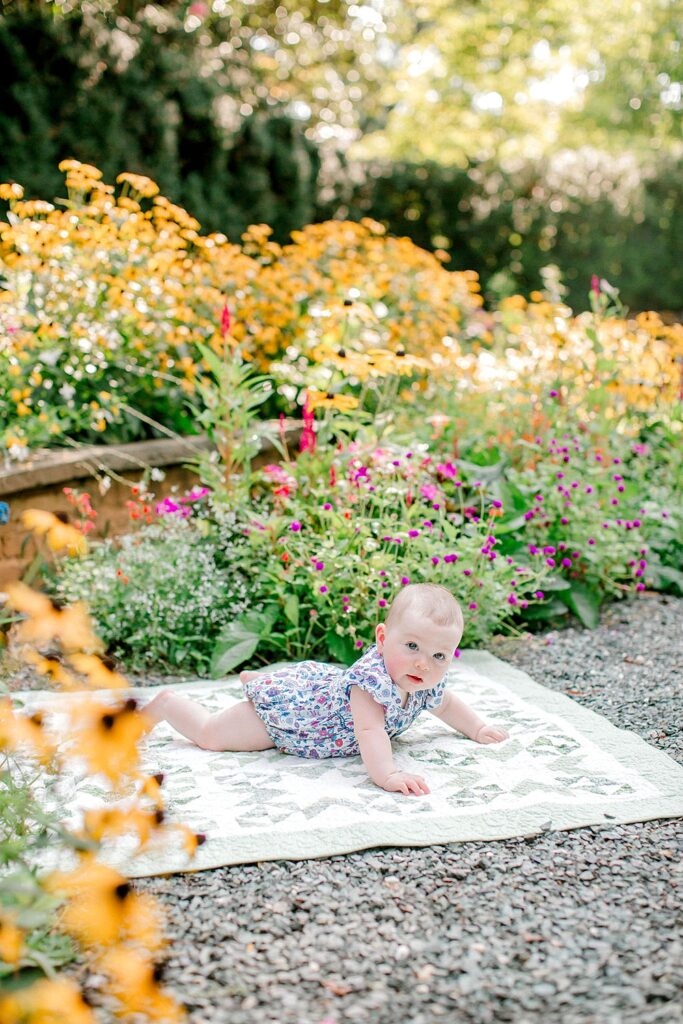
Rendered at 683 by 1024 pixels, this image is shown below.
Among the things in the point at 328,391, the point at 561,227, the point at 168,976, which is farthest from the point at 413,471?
the point at 561,227

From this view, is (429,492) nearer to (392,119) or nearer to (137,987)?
(137,987)

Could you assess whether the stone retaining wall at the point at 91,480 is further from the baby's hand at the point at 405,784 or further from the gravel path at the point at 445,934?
the gravel path at the point at 445,934

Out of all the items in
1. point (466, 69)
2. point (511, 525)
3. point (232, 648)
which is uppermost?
point (466, 69)

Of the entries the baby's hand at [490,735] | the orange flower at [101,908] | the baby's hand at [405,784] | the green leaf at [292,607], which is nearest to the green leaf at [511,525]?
the green leaf at [292,607]

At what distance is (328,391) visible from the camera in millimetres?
4203

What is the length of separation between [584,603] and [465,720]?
1.41 m

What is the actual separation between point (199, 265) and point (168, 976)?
14.6 feet

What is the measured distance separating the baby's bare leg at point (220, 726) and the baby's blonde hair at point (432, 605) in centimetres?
52

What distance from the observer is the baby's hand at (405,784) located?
2.62 meters

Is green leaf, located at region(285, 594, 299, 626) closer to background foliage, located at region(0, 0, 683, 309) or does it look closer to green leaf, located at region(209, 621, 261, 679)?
green leaf, located at region(209, 621, 261, 679)

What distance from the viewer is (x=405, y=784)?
8.61ft

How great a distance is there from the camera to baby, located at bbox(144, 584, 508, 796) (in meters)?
2.70

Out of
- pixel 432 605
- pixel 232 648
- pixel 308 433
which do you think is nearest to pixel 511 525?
pixel 308 433

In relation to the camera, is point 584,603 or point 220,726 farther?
point 584,603
